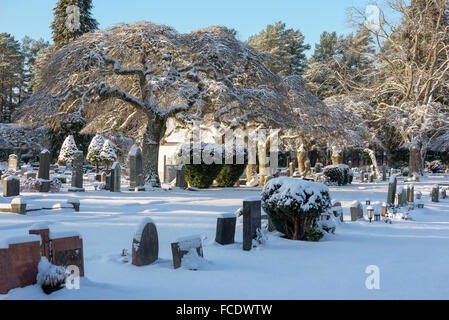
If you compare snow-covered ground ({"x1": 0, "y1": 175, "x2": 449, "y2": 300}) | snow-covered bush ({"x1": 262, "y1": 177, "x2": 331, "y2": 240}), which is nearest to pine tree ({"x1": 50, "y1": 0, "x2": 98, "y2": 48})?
snow-covered ground ({"x1": 0, "y1": 175, "x2": 449, "y2": 300})

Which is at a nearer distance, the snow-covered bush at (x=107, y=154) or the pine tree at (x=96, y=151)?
the snow-covered bush at (x=107, y=154)

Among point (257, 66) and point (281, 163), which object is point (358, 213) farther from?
point (281, 163)

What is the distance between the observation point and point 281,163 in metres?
51.1

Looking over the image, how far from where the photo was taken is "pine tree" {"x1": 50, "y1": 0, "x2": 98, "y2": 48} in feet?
123

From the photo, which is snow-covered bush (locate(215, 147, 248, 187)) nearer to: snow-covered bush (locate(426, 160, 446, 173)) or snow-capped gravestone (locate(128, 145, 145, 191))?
snow-capped gravestone (locate(128, 145, 145, 191))

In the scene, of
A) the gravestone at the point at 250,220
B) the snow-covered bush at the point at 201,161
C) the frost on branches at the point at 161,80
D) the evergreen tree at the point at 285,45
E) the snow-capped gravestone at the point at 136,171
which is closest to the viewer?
the gravestone at the point at 250,220

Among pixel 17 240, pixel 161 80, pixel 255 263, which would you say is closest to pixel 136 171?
pixel 161 80

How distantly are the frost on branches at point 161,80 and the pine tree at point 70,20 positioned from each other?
19.9 m

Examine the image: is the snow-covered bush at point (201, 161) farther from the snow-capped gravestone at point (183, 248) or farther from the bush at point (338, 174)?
the snow-capped gravestone at point (183, 248)

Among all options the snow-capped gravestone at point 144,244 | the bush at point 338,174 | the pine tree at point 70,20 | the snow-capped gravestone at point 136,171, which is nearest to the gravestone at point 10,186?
the snow-capped gravestone at point 136,171

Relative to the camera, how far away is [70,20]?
1438 inches

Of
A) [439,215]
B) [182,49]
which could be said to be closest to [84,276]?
[439,215]

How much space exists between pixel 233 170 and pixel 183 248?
16739mm

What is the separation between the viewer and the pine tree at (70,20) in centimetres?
3747
